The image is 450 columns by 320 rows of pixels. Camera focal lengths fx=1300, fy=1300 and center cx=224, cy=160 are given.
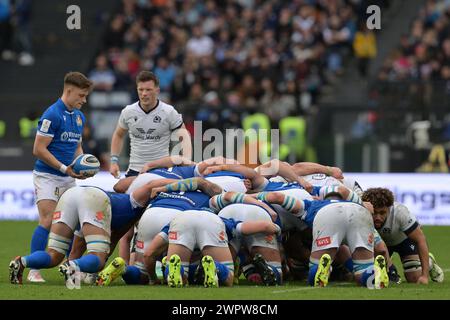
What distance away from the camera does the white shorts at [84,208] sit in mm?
12703

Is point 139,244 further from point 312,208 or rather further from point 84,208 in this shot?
point 312,208

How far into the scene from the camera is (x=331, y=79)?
95.6 ft

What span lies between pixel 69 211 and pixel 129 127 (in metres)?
3.21

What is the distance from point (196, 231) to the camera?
12258 mm

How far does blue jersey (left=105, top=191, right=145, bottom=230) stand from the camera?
13.0 meters

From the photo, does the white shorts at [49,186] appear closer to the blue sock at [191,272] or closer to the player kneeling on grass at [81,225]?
the player kneeling on grass at [81,225]

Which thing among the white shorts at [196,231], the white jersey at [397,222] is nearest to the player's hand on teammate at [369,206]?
the white jersey at [397,222]

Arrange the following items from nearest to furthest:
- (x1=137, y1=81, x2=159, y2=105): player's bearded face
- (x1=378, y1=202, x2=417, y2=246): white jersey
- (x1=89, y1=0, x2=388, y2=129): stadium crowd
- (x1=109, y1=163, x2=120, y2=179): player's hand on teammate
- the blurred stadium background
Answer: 1. (x1=378, y1=202, x2=417, y2=246): white jersey
2. (x1=137, y1=81, x2=159, y2=105): player's bearded face
3. (x1=109, y1=163, x2=120, y2=179): player's hand on teammate
4. the blurred stadium background
5. (x1=89, y1=0, x2=388, y2=129): stadium crowd

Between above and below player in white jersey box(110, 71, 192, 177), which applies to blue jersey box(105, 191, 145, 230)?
below

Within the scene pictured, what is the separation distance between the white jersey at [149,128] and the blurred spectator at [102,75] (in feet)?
40.1

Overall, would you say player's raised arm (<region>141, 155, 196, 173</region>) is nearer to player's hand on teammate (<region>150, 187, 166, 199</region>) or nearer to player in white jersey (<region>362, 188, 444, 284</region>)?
player's hand on teammate (<region>150, 187, 166, 199</region>)

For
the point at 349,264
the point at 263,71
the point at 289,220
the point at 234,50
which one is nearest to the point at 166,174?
the point at 289,220

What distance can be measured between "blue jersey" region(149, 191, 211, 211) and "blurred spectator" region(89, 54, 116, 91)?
1509cm

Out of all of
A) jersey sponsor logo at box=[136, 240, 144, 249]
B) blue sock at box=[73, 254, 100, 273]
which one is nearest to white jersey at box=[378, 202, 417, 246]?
jersey sponsor logo at box=[136, 240, 144, 249]
